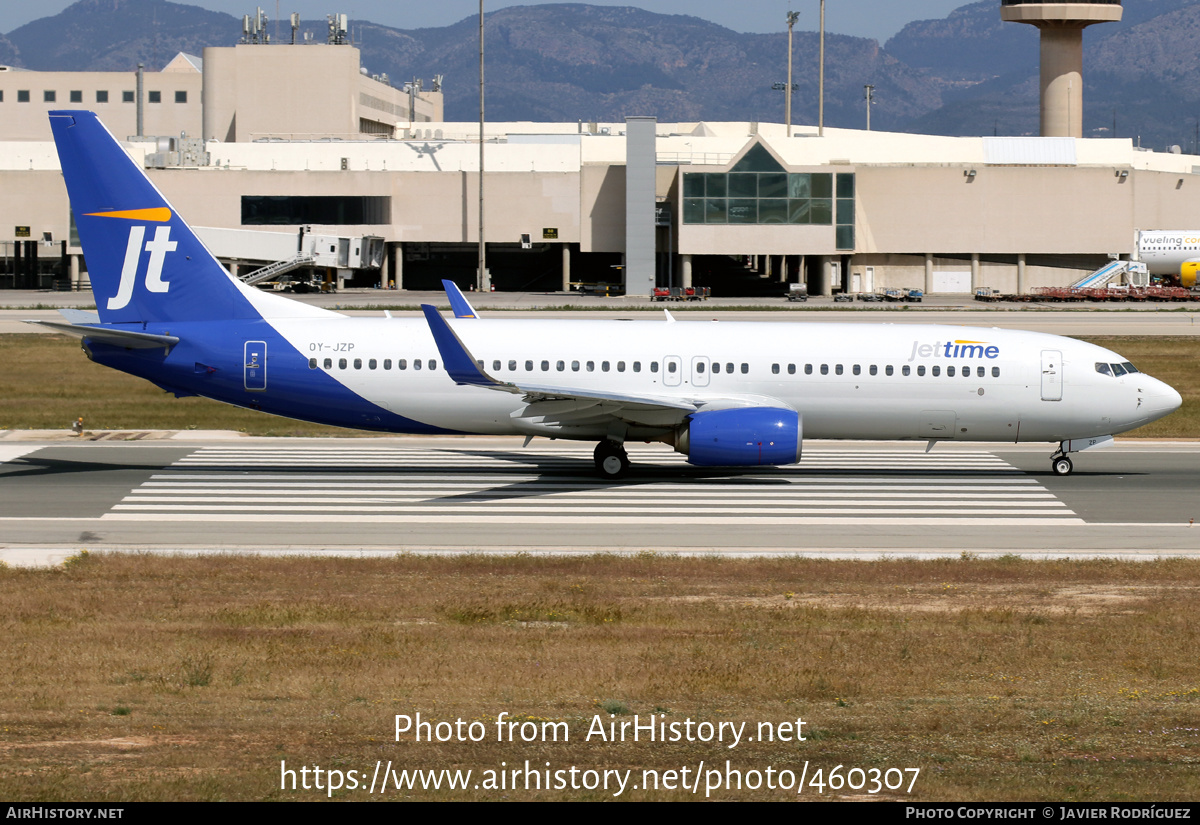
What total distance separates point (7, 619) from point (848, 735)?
11.9 meters

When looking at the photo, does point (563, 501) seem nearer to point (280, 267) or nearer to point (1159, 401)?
point (1159, 401)

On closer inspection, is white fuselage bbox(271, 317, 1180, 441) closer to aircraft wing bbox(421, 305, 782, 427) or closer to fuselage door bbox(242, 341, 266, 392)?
aircraft wing bbox(421, 305, 782, 427)

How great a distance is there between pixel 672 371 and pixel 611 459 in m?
2.71

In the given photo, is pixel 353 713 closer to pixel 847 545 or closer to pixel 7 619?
pixel 7 619

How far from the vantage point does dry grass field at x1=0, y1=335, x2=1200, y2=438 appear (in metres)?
42.5

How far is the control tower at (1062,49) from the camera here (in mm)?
133375

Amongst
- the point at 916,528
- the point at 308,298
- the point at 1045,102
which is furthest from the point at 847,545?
the point at 1045,102

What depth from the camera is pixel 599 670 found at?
1617 cm

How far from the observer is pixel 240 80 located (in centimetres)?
13962

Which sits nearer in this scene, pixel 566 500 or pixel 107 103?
pixel 566 500

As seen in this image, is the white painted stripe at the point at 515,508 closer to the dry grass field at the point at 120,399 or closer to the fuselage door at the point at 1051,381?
the fuselage door at the point at 1051,381

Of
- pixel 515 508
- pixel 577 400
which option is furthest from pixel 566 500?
pixel 577 400

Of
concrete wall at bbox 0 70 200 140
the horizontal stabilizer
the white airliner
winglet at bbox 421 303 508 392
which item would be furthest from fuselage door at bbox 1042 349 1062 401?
concrete wall at bbox 0 70 200 140

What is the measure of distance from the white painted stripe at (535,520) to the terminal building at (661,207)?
76481 millimetres
